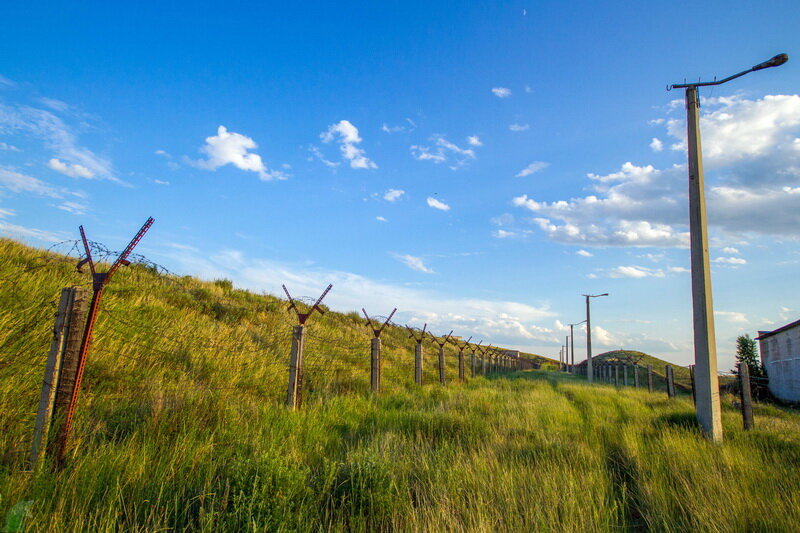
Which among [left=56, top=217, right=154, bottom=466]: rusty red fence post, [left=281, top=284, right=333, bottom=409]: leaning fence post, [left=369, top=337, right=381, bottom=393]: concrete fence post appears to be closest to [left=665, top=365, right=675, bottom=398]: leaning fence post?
[left=369, top=337, right=381, bottom=393]: concrete fence post

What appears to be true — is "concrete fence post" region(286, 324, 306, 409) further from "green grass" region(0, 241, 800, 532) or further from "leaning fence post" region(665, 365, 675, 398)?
"leaning fence post" region(665, 365, 675, 398)

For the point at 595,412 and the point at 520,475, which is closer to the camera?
the point at 520,475

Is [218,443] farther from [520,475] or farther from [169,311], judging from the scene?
[169,311]

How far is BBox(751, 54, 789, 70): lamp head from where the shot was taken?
670cm

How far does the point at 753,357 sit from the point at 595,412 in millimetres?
40494

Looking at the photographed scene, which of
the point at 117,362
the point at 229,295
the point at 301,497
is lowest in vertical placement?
the point at 301,497

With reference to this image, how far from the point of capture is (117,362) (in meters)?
6.27

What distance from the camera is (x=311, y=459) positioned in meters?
4.61

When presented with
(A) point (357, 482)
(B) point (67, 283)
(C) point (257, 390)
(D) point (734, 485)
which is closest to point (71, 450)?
(A) point (357, 482)

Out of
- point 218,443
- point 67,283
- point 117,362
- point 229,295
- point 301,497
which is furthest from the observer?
point 229,295

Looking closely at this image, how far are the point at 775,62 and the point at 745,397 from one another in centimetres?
670

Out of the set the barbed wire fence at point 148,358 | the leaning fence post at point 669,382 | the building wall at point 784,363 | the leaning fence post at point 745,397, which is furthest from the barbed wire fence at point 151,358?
the building wall at point 784,363

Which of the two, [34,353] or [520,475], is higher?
[34,353]

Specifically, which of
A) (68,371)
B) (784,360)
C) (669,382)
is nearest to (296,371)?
(68,371)
